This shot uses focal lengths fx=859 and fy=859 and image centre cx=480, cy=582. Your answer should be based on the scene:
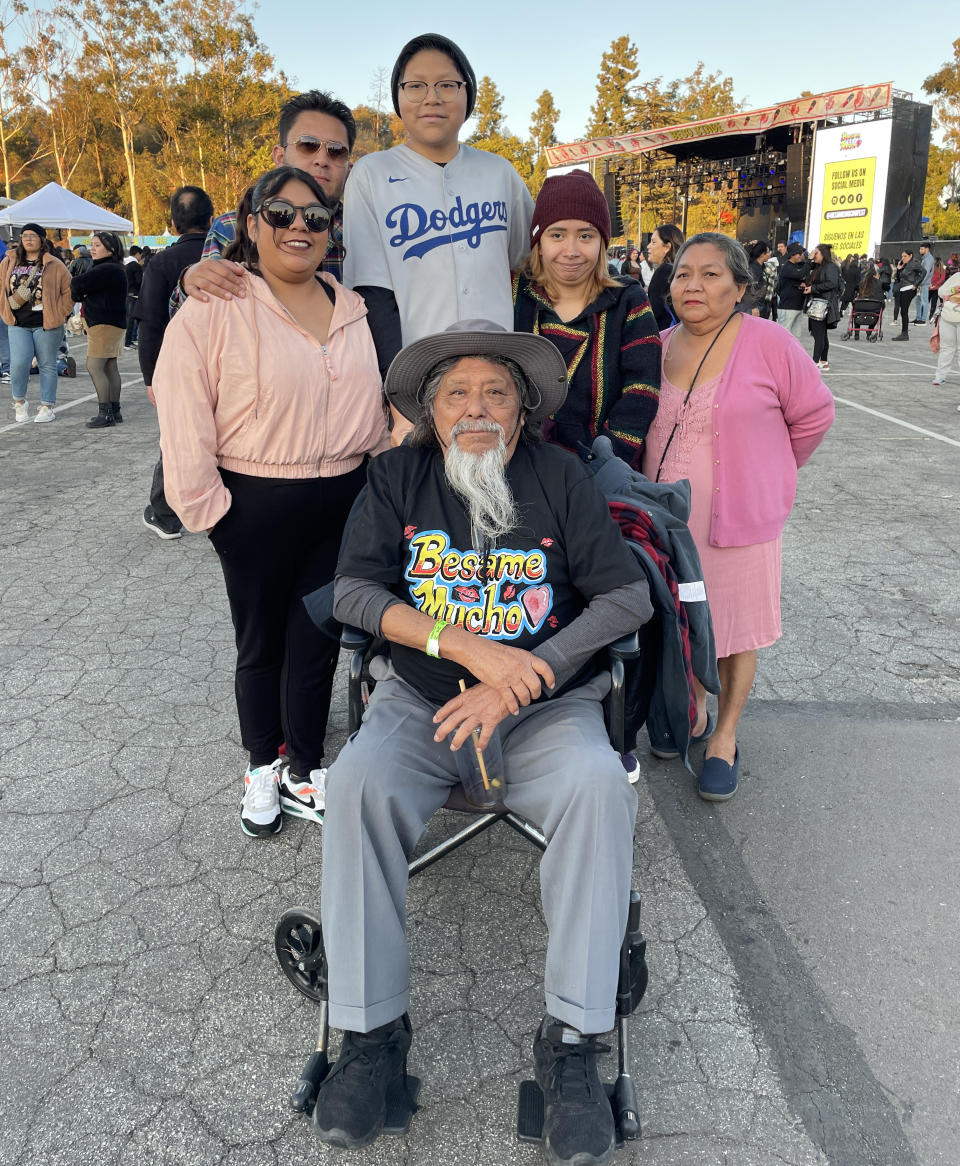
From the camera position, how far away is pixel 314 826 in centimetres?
273

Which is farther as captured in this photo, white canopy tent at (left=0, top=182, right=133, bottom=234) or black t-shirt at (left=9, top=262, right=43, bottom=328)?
white canopy tent at (left=0, top=182, right=133, bottom=234)

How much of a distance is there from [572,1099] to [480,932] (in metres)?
0.67

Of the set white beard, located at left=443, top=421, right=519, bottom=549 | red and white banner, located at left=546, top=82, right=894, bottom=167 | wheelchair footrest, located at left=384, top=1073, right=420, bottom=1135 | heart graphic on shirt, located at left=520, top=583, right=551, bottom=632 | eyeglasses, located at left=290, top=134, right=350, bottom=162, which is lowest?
wheelchair footrest, located at left=384, top=1073, right=420, bottom=1135

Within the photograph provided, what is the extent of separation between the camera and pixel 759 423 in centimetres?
266

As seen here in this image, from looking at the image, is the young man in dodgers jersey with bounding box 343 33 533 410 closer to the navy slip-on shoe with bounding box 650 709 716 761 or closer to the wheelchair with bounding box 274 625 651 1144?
the wheelchair with bounding box 274 625 651 1144

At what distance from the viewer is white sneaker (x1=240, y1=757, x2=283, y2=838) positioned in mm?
2633

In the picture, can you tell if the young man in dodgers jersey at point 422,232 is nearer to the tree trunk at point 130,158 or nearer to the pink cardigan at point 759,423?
the pink cardigan at point 759,423

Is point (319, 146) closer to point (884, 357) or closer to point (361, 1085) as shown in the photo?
point (361, 1085)

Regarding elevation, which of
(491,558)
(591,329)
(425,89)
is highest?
(425,89)

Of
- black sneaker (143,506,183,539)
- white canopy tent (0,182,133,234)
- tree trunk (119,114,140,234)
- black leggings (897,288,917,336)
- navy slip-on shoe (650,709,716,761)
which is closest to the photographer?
navy slip-on shoe (650,709,716,761)

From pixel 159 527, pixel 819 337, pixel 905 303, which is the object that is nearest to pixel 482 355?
pixel 159 527

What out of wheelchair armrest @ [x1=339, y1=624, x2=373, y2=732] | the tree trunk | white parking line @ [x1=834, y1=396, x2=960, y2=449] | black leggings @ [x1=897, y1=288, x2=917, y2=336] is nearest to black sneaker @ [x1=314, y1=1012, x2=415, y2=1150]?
wheelchair armrest @ [x1=339, y1=624, x2=373, y2=732]

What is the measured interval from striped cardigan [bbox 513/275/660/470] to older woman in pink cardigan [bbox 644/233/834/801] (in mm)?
194

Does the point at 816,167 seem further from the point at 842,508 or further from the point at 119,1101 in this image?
the point at 119,1101
